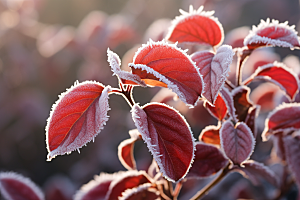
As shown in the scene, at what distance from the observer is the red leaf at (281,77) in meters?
0.71

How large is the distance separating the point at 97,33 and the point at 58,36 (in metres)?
0.35

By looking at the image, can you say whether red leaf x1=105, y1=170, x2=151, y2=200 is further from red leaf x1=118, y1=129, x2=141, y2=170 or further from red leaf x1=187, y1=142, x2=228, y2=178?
red leaf x1=187, y1=142, x2=228, y2=178

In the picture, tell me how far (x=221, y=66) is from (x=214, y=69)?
22 mm

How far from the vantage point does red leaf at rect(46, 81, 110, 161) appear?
0.48 m

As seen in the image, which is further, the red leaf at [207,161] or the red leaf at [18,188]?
the red leaf at [18,188]

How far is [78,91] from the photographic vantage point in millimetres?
512

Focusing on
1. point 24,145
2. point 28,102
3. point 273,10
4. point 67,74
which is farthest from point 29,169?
point 273,10

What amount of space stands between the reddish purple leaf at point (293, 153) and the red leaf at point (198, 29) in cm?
38

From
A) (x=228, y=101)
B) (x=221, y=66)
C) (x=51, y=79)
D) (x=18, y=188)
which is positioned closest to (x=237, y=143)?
(x=228, y=101)

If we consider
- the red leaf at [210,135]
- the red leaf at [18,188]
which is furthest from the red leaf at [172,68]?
the red leaf at [18,188]

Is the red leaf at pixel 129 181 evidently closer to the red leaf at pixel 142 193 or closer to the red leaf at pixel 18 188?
the red leaf at pixel 142 193

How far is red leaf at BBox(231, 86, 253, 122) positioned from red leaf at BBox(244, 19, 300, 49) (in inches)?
4.3

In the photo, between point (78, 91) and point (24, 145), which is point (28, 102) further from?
point (78, 91)

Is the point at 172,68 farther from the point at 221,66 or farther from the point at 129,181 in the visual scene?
the point at 129,181
